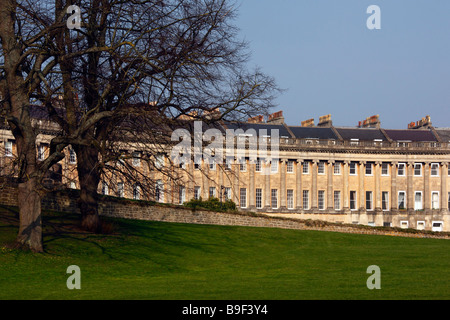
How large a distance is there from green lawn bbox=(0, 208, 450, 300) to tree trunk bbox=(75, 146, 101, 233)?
2.50 ft

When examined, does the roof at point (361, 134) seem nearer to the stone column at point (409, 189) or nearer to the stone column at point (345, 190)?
the stone column at point (345, 190)

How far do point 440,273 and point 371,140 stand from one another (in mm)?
55521

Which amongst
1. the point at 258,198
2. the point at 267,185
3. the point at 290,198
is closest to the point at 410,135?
the point at 290,198

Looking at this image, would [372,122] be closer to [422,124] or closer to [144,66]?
[422,124]

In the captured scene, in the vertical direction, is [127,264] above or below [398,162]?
below

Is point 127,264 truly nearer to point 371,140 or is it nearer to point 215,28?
point 215,28

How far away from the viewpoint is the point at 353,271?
23203 millimetres

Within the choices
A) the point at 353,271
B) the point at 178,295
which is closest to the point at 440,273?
the point at 353,271

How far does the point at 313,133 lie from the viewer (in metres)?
77.9

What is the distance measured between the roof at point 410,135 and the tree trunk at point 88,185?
5811cm

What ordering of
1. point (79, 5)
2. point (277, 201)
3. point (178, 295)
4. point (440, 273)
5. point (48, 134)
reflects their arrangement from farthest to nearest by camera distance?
point (277, 201) < point (48, 134) < point (79, 5) < point (440, 273) < point (178, 295)

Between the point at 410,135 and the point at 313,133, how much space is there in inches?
507

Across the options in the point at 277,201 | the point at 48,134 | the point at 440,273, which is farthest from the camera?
the point at 277,201

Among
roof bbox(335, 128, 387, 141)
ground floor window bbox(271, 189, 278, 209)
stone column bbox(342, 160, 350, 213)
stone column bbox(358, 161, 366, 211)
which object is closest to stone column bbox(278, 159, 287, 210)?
ground floor window bbox(271, 189, 278, 209)
